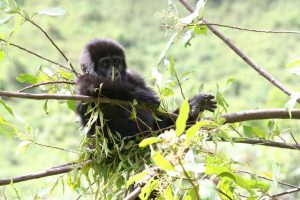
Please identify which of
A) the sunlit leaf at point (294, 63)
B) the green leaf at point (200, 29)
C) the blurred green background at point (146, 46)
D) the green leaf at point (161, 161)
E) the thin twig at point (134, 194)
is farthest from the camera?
the blurred green background at point (146, 46)

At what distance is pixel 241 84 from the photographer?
36.1 ft

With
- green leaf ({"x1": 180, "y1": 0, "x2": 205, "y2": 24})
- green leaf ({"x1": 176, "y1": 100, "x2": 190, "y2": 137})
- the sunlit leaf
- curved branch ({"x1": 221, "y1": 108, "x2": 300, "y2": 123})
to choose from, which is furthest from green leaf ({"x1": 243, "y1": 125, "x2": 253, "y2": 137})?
green leaf ({"x1": 176, "y1": 100, "x2": 190, "y2": 137})

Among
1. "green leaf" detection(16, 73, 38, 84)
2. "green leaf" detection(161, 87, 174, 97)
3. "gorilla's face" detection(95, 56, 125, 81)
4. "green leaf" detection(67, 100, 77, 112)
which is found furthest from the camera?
"gorilla's face" detection(95, 56, 125, 81)

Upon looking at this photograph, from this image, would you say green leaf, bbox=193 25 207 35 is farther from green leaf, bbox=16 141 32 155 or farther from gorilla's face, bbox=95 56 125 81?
gorilla's face, bbox=95 56 125 81

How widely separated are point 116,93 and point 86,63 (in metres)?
0.77

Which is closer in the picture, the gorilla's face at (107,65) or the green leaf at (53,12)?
the green leaf at (53,12)

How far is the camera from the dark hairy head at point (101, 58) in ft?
8.65

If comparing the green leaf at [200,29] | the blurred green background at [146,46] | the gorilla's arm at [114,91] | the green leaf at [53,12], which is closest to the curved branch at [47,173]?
the gorilla's arm at [114,91]

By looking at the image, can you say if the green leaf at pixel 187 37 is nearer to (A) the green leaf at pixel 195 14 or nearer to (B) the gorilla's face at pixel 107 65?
(A) the green leaf at pixel 195 14

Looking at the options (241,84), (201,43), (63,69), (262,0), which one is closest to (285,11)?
(262,0)

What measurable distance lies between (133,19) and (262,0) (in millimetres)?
2894

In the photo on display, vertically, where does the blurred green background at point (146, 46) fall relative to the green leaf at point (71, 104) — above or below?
above

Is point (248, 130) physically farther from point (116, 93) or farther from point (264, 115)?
point (116, 93)

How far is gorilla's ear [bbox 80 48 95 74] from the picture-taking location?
104 inches
